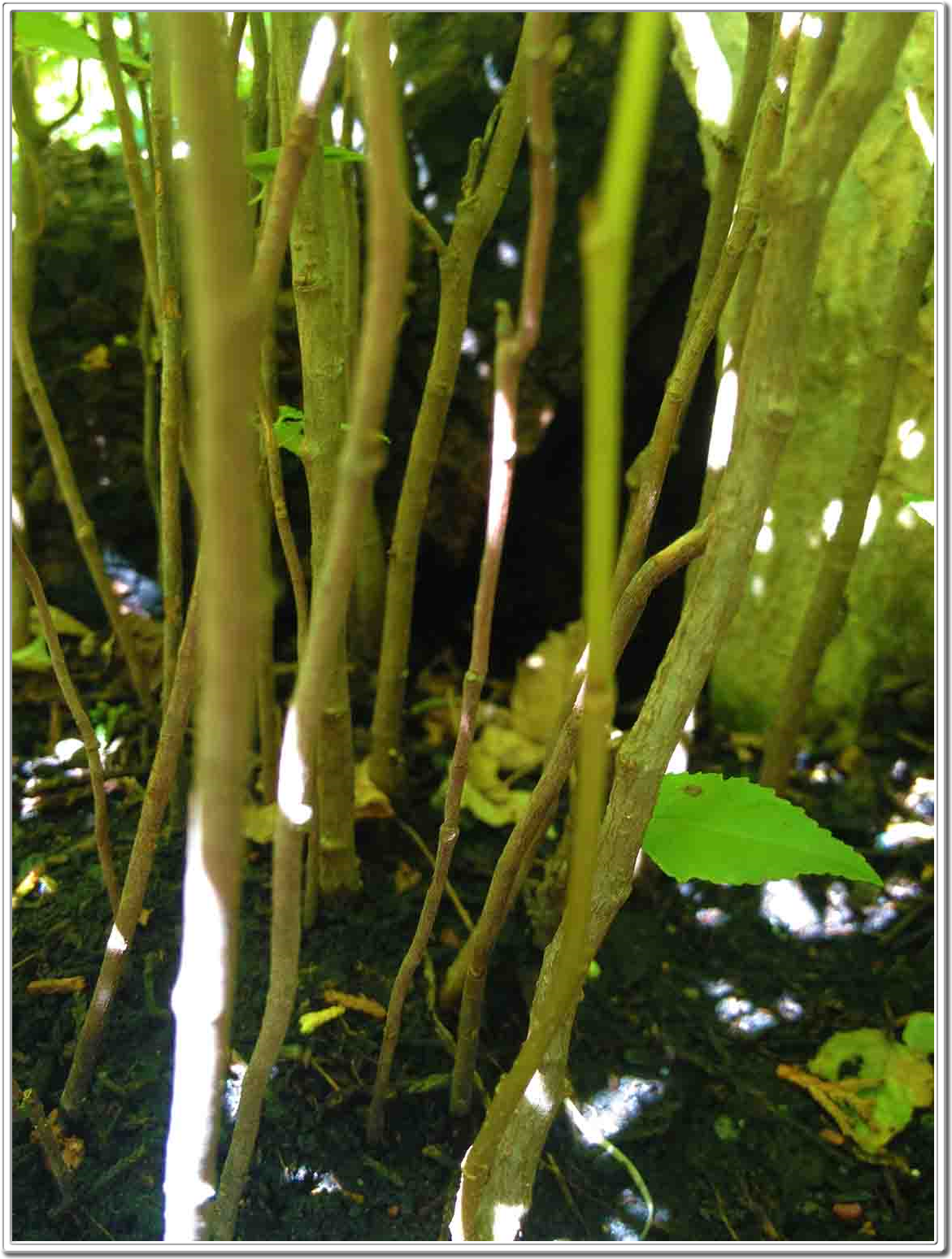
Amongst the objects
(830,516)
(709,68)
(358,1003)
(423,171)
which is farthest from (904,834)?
(423,171)

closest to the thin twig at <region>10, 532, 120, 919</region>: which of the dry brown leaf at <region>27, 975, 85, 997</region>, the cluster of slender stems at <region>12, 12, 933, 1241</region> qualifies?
the cluster of slender stems at <region>12, 12, 933, 1241</region>

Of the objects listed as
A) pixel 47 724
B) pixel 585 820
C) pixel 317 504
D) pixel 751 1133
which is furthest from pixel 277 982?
pixel 47 724

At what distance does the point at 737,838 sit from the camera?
613 millimetres

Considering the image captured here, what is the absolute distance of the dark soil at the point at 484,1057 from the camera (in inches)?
35.3

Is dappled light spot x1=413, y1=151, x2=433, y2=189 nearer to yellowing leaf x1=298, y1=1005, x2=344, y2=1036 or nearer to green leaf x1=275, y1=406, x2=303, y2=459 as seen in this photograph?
green leaf x1=275, y1=406, x2=303, y2=459

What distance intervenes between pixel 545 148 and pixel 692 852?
1.31 ft

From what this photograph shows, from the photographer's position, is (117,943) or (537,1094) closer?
(537,1094)

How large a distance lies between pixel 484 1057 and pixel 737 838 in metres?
0.54

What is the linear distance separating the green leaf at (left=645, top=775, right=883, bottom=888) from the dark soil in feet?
1.58

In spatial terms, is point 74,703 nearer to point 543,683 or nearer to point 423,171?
point 543,683

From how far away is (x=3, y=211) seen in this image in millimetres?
757

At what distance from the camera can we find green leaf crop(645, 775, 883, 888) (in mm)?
588

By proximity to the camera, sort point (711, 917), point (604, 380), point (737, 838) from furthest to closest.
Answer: point (711, 917), point (737, 838), point (604, 380)

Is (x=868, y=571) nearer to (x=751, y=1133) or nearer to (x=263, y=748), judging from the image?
(x=751, y=1133)
